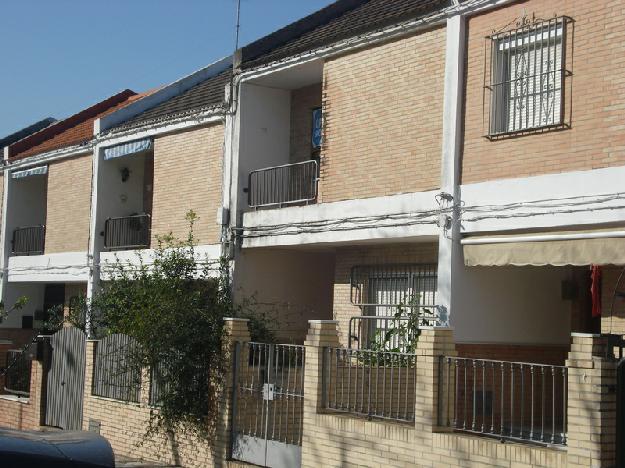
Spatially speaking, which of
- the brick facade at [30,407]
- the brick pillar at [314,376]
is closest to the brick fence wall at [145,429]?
the brick facade at [30,407]

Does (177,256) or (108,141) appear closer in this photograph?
(177,256)

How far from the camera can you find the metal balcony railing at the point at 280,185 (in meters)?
18.8

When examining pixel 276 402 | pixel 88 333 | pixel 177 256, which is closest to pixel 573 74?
pixel 276 402

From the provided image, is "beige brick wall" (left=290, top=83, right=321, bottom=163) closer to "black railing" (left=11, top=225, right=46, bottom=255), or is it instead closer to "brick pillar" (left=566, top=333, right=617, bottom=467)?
"black railing" (left=11, top=225, right=46, bottom=255)

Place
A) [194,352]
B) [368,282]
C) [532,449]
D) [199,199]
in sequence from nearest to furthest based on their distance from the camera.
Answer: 1. [532,449]
2. [194,352]
3. [368,282]
4. [199,199]

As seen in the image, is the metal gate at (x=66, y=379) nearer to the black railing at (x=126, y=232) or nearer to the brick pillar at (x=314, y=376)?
the black railing at (x=126, y=232)

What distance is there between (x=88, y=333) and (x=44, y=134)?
9.10 m

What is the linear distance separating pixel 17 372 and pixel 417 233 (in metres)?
11.9

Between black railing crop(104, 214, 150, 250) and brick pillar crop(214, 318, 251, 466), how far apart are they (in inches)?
300

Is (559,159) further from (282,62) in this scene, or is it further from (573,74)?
(282,62)

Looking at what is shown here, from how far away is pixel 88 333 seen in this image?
69.6 ft

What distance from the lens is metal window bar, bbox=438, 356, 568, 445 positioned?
33.4 feet

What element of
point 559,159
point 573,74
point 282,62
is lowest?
point 559,159

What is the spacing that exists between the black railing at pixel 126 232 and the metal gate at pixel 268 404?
8125mm
